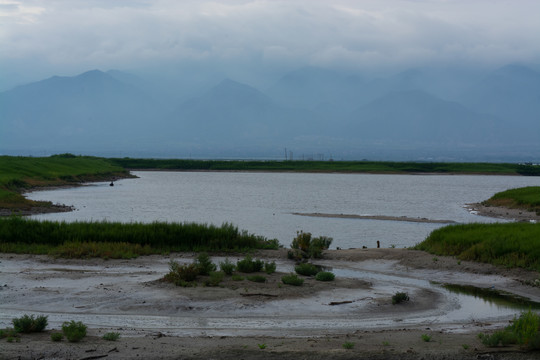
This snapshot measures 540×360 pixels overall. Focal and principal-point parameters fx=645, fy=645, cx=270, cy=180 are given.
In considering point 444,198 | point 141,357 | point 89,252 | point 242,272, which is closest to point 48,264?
point 89,252

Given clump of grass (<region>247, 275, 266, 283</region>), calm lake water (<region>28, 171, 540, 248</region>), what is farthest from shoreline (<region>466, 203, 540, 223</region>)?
clump of grass (<region>247, 275, 266, 283</region>)

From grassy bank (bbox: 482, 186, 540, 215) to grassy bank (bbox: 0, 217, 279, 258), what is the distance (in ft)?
106

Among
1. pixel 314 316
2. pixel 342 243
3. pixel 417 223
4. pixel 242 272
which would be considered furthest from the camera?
pixel 417 223

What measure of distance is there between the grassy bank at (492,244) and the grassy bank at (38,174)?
110 ft

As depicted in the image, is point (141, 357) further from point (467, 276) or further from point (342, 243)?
point (342, 243)

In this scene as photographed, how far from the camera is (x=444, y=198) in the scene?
8050cm

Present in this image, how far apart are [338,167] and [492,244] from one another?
13840 centimetres

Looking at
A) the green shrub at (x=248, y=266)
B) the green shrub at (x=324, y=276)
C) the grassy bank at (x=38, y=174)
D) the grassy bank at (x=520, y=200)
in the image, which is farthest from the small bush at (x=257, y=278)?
the grassy bank at (x=520, y=200)

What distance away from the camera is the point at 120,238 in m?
28.4

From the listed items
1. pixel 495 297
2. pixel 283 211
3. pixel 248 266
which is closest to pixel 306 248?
pixel 248 266

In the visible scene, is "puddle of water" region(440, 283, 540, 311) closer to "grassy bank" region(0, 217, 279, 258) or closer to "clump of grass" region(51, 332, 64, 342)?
"grassy bank" region(0, 217, 279, 258)

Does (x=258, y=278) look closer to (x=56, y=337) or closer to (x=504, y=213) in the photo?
(x=56, y=337)

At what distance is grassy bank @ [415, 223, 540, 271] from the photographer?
78.3 feet

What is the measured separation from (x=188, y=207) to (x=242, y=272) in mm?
38961
